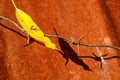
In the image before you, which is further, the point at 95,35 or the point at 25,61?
the point at 95,35

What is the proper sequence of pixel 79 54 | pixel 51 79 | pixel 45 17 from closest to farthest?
pixel 51 79 < pixel 79 54 < pixel 45 17

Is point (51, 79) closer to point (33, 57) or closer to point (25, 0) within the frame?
point (33, 57)

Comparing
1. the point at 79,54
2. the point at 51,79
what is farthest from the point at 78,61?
the point at 51,79

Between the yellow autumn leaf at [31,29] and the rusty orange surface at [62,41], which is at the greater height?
the yellow autumn leaf at [31,29]

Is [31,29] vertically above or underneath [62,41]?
above

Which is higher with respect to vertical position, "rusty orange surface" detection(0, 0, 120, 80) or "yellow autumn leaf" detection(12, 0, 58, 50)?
"yellow autumn leaf" detection(12, 0, 58, 50)

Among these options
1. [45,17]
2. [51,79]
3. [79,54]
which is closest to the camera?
[51,79]

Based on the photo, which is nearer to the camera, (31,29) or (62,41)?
(31,29)

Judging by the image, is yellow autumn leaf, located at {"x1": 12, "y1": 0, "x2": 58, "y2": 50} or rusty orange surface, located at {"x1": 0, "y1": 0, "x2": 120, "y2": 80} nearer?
yellow autumn leaf, located at {"x1": 12, "y1": 0, "x2": 58, "y2": 50}
